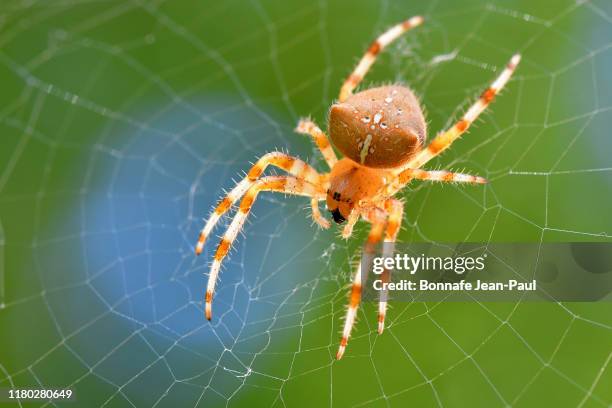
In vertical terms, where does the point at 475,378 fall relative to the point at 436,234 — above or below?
below

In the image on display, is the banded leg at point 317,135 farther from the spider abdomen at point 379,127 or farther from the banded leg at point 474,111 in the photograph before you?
the banded leg at point 474,111

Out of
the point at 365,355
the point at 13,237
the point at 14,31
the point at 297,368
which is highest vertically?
the point at 14,31

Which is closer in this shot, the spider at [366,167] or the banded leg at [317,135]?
the spider at [366,167]

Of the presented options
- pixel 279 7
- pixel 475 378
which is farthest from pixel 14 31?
pixel 475 378

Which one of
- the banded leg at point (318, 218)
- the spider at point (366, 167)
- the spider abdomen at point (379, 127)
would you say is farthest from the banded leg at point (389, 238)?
the banded leg at point (318, 218)

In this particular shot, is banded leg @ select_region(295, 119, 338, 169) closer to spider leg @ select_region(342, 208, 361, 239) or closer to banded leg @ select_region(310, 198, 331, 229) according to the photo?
banded leg @ select_region(310, 198, 331, 229)

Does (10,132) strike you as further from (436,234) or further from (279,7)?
(436,234)
